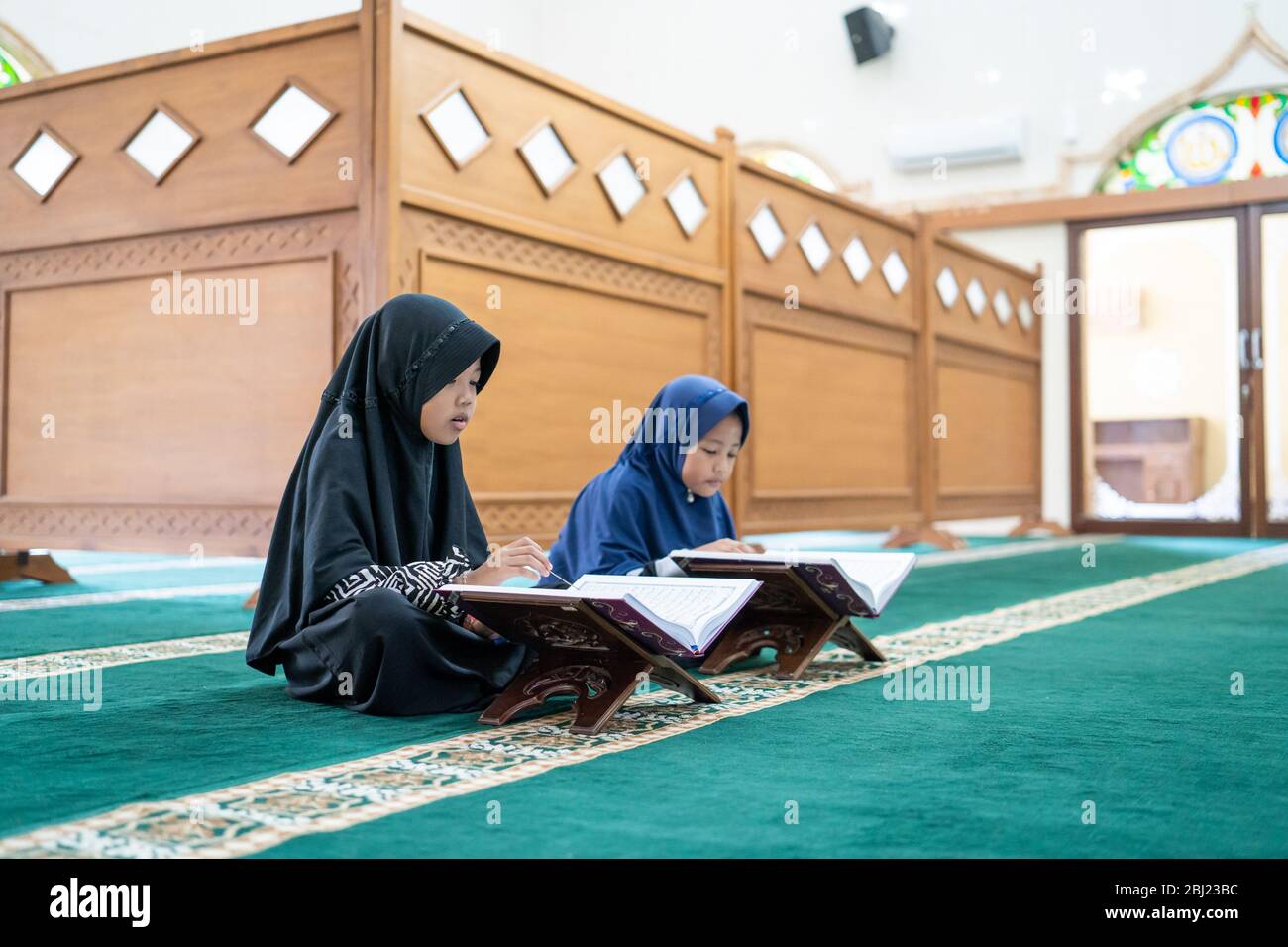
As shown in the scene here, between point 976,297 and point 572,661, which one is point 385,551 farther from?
point 976,297

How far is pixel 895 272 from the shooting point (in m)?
6.46

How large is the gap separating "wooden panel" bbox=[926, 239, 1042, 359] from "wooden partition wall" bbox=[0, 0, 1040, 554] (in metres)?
2.25

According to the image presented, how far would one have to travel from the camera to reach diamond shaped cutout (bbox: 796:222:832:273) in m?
5.58

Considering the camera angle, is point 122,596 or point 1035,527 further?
point 1035,527

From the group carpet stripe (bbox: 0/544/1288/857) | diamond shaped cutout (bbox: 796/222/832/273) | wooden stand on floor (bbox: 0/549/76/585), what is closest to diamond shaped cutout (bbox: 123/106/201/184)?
wooden stand on floor (bbox: 0/549/76/585)

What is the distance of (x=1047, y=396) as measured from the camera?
915 centimetres

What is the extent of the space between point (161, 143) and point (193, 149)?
14 centimetres

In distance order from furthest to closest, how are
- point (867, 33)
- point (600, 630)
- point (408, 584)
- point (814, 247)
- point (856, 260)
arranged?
point (867, 33)
point (856, 260)
point (814, 247)
point (408, 584)
point (600, 630)

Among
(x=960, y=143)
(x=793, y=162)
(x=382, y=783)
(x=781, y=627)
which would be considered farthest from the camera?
(x=793, y=162)

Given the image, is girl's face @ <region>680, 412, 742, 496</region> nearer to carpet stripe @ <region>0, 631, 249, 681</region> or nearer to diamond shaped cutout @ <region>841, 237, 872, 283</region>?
carpet stripe @ <region>0, 631, 249, 681</region>

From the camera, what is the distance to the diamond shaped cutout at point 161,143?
3.87 m

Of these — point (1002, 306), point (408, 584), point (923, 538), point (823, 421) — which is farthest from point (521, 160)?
point (1002, 306)

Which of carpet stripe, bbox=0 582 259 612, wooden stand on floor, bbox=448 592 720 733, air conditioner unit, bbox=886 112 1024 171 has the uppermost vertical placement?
air conditioner unit, bbox=886 112 1024 171

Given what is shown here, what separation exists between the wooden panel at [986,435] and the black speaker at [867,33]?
2744 mm
